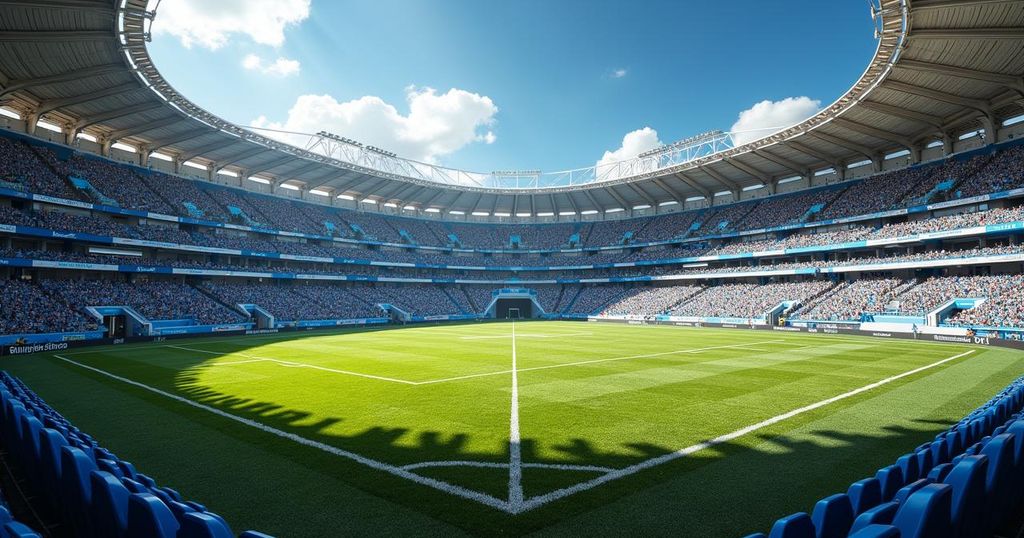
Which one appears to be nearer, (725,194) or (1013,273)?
(1013,273)

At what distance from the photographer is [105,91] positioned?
35969 millimetres

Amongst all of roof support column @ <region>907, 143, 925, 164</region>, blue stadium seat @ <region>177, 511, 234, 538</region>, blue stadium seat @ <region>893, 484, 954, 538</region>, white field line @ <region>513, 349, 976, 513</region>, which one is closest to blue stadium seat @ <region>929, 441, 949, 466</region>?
blue stadium seat @ <region>893, 484, 954, 538</region>

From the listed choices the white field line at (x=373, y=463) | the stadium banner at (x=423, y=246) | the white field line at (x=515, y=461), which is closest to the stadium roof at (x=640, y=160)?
the stadium banner at (x=423, y=246)

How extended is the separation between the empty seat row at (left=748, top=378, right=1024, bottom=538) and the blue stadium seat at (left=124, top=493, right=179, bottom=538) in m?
3.73

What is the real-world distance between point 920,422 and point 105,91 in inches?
1939

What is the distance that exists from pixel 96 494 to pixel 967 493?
6.74 m

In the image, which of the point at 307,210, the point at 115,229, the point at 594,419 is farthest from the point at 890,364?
the point at 307,210

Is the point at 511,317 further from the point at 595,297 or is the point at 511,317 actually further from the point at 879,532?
the point at 879,532

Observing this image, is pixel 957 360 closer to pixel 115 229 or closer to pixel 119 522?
pixel 119 522

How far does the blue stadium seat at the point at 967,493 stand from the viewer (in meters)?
3.68

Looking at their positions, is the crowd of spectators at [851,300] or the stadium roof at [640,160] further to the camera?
the crowd of spectators at [851,300]

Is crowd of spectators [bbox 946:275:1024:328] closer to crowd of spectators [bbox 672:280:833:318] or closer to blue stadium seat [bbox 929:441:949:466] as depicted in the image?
crowd of spectators [bbox 672:280:833:318]

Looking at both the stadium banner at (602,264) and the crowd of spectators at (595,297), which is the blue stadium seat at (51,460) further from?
the crowd of spectators at (595,297)

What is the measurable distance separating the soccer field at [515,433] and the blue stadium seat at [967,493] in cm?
283
